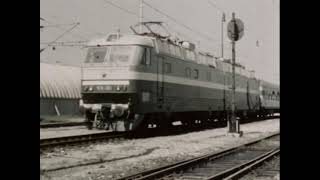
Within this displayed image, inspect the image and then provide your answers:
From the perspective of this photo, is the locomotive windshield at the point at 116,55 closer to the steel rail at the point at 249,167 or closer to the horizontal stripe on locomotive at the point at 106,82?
the horizontal stripe on locomotive at the point at 106,82

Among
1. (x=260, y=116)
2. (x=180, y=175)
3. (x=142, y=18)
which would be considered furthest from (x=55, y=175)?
(x=260, y=116)

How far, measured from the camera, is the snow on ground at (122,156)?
29.7ft

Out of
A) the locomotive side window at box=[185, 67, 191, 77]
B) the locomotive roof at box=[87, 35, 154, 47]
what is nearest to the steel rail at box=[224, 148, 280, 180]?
the locomotive roof at box=[87, 35, 154, 47]

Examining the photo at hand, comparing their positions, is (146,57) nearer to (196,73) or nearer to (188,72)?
(188,72)

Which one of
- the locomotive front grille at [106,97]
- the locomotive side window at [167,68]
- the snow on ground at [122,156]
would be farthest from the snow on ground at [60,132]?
the locomotive side window at [167,68]

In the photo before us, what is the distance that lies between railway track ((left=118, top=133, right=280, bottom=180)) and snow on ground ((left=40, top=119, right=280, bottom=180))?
67 cm

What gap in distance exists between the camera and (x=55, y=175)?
8.64 meters

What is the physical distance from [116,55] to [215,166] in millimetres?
6980

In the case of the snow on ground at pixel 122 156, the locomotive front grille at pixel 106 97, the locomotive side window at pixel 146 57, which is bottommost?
the snow on ground at pixel 122 156

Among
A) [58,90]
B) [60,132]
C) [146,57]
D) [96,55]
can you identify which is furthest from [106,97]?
[58,90]

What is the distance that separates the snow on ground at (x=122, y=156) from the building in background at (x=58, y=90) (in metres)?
22.8
